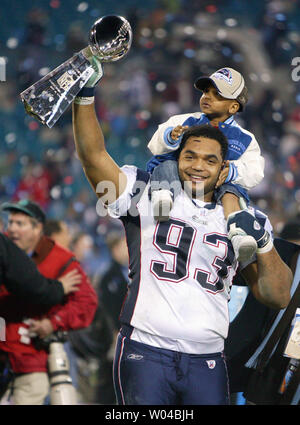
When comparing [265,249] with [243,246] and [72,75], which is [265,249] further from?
[72,75]

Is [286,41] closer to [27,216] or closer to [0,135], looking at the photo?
[0,135]

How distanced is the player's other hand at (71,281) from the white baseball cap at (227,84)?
1667 mm

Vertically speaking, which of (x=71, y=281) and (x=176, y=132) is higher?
(x=176, y=132)

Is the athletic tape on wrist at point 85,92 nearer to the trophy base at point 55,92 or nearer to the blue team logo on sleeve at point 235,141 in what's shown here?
the trophy base at point 55,92

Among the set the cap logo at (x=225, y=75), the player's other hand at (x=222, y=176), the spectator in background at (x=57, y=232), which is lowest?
the player's other hand at (x=222, y=176)

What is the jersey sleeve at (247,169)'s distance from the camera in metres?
2.94

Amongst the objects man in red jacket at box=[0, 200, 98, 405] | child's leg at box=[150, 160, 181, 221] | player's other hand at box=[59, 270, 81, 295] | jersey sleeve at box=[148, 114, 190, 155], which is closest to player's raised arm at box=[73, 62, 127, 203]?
child's leg at box=[150, 160, 181, 221]

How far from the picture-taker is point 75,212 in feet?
23.6

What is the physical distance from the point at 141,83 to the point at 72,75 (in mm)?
5593

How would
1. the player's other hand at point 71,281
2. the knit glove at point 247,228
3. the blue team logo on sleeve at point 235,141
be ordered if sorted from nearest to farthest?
the knit glove at point 247,228
the blue team logo on sleeve at point 235,141
the player's other hand at point 71,281

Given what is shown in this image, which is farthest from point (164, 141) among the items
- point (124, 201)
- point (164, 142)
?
point (124, 201)

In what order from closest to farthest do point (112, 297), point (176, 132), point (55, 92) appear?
point (55, 92) < point (176, 132) < point (112, 297)

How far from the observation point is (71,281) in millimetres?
4289

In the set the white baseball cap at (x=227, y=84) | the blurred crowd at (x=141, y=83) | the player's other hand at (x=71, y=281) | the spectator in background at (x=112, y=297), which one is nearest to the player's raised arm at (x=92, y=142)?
the white baseball cap at (x=227, y=84)
